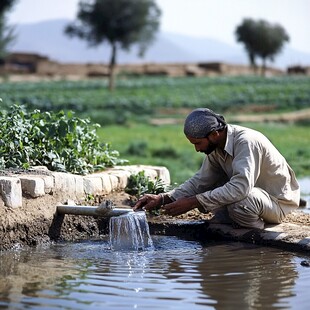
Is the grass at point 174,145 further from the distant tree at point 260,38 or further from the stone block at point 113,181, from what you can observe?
the distant tree at point 260,38

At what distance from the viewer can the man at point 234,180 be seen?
684 centimetres

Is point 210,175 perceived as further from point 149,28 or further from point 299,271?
point 149,28

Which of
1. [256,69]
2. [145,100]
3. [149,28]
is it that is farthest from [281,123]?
[256,69]

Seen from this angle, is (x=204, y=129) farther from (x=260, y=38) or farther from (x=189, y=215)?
(x=260, y=38)

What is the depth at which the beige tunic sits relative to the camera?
684 cm

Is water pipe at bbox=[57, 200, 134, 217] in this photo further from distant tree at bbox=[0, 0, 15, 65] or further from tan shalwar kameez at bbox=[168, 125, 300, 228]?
distant tree at bbox=[0, 0, 15, 65]

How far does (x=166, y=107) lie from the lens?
3241 centimetres

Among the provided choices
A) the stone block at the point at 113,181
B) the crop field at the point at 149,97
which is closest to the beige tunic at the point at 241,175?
the stone block at the point at 113,181

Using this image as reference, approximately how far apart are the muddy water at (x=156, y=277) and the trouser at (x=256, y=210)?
0.77 ft

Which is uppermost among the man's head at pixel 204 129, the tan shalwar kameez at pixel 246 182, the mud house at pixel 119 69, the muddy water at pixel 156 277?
the mud house at pixel 119 69

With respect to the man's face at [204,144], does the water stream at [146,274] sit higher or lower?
lower

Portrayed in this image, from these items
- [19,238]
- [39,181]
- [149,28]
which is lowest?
[19,238]

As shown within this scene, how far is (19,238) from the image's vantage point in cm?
702

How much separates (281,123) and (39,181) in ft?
60.2
